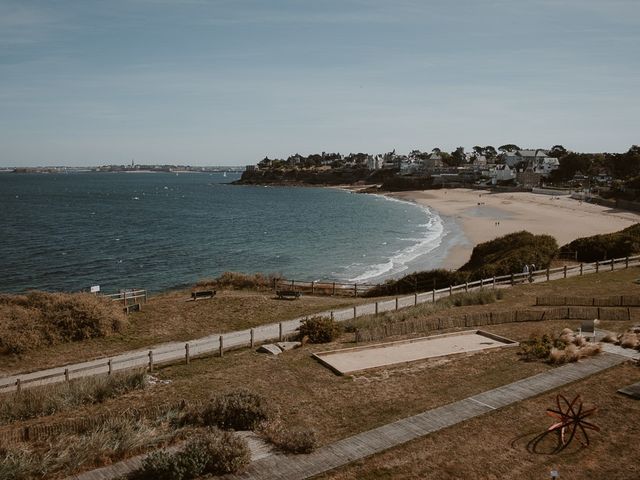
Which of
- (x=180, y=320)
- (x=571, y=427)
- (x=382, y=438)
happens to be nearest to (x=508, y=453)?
(x=571, y=427)

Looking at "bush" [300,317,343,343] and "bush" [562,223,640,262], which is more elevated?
"bush" [562,223,640,262]

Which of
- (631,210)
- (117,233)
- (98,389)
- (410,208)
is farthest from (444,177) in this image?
(98,389)

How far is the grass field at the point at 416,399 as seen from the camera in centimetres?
1215

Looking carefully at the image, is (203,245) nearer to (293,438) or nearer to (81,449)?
(81,449)

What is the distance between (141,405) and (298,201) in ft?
435

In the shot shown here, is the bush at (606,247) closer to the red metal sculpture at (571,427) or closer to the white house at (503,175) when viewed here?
the red metal sculpture at (571,427)

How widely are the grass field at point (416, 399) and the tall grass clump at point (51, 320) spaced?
0.88 m

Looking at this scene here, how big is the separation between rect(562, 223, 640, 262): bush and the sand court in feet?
74.0

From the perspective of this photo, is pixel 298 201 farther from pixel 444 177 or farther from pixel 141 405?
pixel 141 405

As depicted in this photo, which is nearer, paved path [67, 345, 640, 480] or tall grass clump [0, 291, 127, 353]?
paved path [67, 345, 640, 480]

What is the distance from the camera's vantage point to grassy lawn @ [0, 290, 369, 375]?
2312 cm

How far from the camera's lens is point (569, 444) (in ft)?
42.5

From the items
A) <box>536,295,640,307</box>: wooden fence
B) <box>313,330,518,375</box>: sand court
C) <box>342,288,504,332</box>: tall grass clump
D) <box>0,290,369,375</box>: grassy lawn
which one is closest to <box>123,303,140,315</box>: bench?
<box>0,290,369,375</box>: grassy lawn

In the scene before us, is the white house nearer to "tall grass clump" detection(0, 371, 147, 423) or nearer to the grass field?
the grass field
